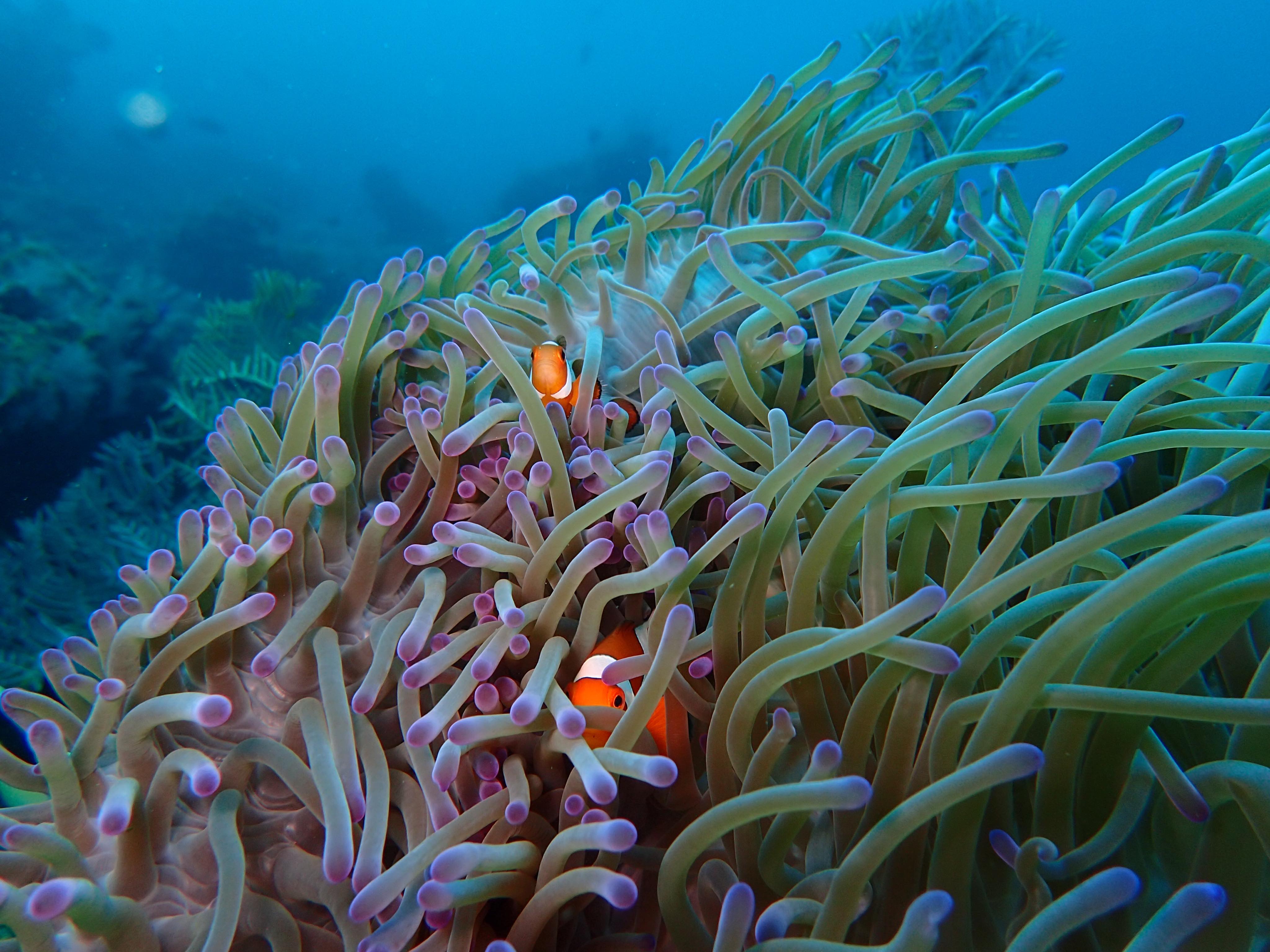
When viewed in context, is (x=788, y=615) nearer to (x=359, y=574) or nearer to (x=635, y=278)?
(x=359, y=574)

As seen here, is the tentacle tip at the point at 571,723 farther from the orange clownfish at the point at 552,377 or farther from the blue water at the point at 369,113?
the blue water at the point at 369,113

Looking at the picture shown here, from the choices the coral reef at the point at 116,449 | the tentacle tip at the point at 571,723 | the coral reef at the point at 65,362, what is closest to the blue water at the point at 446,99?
the coral reef at the point at 65,362

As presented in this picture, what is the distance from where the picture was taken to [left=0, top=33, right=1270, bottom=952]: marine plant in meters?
0.77

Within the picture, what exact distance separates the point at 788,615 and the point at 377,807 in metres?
0.61

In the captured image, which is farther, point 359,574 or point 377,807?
point 359,574

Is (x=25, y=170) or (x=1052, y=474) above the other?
(x=25, y=170)

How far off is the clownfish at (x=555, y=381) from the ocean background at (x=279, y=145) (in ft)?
10.5

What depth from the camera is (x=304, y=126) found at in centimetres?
3441

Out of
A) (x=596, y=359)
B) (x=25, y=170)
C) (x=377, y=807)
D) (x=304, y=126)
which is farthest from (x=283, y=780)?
(x=304, y=126)

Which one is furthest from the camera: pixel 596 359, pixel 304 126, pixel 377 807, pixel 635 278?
pixel 304 126

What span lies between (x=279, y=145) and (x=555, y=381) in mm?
34987

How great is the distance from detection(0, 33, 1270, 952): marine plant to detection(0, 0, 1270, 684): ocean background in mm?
2947

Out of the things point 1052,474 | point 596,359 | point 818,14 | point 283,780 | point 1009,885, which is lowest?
point 1009,885

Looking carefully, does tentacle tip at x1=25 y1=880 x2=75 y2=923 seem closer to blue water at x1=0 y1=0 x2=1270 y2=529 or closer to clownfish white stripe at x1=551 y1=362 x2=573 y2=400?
clownfish white stripe at x1=551 y1=362 x2=573 y2=400
